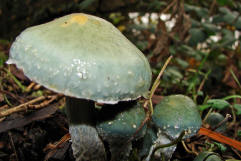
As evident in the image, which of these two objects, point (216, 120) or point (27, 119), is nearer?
point (27, 119)

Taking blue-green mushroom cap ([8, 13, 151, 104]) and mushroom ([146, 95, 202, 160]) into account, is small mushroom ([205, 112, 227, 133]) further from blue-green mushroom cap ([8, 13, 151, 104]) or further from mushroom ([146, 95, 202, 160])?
blue-green mushroom cap ([8, 13, 151, 104])

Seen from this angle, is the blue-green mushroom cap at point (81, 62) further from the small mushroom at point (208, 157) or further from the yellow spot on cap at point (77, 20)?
the small mushroom at point (208, 157)

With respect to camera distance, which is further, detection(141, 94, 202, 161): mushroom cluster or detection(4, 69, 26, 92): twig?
detection(4, 69, 26, 92): twig

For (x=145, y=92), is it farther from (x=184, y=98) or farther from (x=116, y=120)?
(x=184, y=98)

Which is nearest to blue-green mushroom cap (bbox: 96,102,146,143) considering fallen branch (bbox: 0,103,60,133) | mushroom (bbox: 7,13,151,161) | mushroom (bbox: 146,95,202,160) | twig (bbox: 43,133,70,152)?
mushroom (bbox: 146,95,202,160)

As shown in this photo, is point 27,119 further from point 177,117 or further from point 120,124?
point 177,117

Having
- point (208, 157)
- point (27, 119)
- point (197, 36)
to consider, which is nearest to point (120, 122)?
point (208, 157)

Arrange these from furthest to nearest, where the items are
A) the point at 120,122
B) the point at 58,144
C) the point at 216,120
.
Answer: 1. the point at 216,120
2. the point at 58,144
3. the point at 120,122

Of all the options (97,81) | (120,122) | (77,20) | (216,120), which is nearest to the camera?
(97,81)
